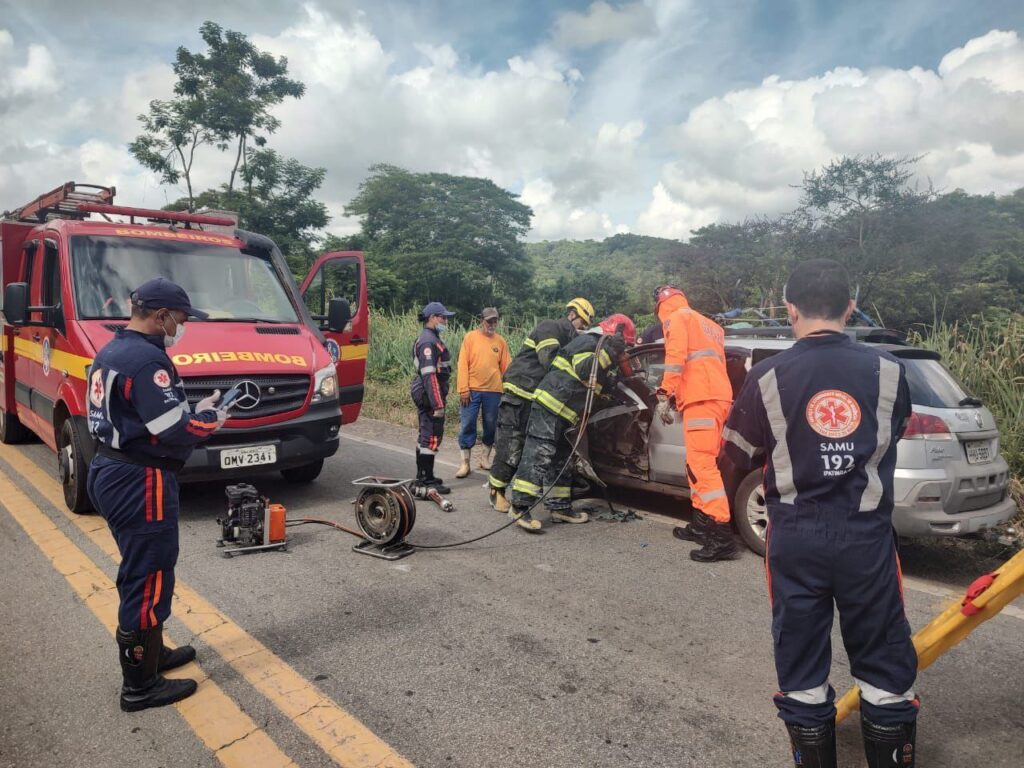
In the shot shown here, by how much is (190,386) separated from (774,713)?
422cm

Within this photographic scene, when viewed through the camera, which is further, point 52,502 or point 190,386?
point 52,502

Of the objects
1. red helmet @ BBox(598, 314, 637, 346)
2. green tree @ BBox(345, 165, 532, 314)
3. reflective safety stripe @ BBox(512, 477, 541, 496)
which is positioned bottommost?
reflective safety stripe @ BBox(512, 477, 541, 496)

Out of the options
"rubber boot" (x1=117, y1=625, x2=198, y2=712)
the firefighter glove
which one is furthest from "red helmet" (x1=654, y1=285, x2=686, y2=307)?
"rubber boot" (x1=117, y1=625, x2=198, y2=712)

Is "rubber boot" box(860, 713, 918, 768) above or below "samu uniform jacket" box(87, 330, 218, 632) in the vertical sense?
below

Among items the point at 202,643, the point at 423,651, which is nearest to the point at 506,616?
the point at 423,651

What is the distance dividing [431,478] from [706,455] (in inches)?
110

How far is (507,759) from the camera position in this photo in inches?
97.7

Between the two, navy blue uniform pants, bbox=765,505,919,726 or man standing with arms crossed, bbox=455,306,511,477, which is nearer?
navy blue uniform pants, bbox=765,505,919,726

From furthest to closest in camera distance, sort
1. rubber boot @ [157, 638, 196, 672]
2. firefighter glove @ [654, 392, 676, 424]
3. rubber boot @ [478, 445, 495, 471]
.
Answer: rubber boot @ [478, 445, 495, 471]
firefighter glove @ [654, 392, 676, 424]
rubber boot @ [157, 638, 196, 672]

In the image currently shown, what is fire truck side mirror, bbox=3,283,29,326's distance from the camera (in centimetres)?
544

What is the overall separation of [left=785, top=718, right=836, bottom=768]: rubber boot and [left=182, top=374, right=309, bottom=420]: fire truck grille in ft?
13.4

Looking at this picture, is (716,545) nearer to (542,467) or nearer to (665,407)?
(665,407)

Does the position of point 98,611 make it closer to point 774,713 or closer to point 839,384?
point 774,713

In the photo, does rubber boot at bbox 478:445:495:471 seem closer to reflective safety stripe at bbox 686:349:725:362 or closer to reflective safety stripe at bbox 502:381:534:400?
reflective safety stripe at bbox 502:381:534:400
